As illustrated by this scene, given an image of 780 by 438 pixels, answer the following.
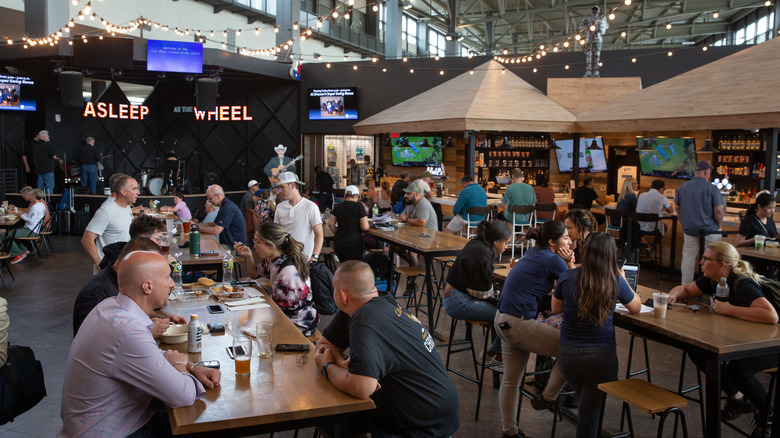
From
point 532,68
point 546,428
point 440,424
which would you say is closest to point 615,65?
point 532,68

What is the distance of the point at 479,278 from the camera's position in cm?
461

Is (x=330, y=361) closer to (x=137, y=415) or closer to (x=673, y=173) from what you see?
(x=137, y=415)

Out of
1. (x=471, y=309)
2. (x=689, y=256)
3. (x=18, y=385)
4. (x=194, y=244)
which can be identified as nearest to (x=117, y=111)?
(x=194, y=244)

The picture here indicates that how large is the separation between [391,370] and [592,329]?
143 centimetres

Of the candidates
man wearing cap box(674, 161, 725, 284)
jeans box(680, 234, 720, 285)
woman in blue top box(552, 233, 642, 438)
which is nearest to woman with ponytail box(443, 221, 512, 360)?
woman in blue top box(552, 233, 642, 438)

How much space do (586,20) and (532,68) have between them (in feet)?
8.07

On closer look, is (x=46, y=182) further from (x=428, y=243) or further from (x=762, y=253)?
(x=762, y=253)

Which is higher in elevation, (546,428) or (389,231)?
(389,231)

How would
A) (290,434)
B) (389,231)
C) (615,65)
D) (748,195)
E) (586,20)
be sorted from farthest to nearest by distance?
1. (615,65)
2. (586,20)
3. (748,195)
4. (389,231)
5. (290,434)

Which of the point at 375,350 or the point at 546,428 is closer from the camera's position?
the point at 375,350

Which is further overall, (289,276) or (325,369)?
(289,276)

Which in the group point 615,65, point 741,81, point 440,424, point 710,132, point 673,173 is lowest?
point 440,424

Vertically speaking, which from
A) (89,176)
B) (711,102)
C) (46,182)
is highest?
(711,102)

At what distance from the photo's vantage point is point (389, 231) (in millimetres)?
7660
